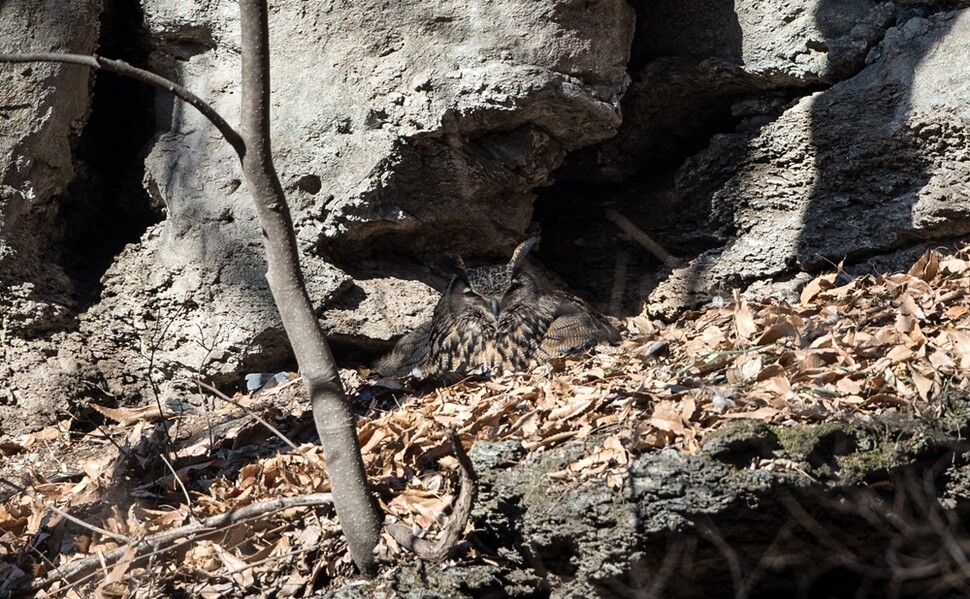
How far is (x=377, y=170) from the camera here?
530 cm

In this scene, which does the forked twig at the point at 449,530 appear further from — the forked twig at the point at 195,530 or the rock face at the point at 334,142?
the rock face at the point at 334,142

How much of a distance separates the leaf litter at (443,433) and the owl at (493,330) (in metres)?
0.36

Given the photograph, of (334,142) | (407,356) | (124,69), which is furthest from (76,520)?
(334,142)

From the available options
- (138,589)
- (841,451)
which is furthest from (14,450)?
(841,451)

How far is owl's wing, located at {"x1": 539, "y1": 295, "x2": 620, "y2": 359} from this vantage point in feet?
17.5

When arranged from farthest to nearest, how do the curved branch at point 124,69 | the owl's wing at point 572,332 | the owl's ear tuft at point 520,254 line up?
1. the owl's ear tuft at point 520,254
2. the owl's wing at point 572,332
3. the curved branch at point 124,69

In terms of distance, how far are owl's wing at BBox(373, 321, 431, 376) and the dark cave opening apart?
150 centimetres

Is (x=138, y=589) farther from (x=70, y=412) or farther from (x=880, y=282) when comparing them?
(x=880, y=282)

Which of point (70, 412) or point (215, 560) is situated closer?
point (215, 560)

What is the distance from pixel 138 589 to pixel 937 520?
2.64m

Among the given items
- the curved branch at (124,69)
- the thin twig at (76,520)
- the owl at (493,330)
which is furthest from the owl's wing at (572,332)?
the curved branch at (124,69)

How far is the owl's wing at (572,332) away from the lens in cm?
532

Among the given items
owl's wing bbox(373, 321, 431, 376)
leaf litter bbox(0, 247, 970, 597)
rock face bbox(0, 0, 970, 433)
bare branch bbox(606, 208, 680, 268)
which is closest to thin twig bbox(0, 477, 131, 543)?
leaf litter bbox(0, 247, 970, 597)

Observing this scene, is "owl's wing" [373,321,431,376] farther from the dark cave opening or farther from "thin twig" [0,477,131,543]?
"thin twig" [0,477,131,543]
